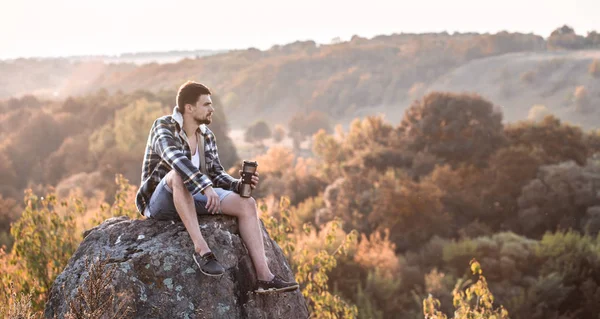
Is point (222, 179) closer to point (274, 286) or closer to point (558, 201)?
point (274, 286)

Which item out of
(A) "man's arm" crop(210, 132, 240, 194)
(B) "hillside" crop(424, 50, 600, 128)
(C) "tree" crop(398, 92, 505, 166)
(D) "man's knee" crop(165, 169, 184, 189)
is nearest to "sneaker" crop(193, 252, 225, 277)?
(D) "man's knee" crop(165, 169, 184, 189)

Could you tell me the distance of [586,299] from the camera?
20.8m

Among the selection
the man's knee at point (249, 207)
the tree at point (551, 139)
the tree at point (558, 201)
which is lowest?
the tree at point (558, 201)

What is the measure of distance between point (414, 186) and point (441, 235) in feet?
Answer: 9.80

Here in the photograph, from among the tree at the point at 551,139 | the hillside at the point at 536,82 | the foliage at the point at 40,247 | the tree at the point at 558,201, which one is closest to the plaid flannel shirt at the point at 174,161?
the foliage at the point at 40,247

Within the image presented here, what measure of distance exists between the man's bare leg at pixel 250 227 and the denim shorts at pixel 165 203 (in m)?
0.11

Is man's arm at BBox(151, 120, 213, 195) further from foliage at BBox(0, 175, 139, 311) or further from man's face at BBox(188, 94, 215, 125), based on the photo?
foliage at BBox(0, 175, 139, 311)

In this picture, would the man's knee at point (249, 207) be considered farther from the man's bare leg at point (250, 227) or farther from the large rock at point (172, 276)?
the large rock at point (172, 276)

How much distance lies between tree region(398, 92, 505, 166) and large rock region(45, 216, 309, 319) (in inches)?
1261

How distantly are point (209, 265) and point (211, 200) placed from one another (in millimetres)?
672

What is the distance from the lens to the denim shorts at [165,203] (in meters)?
5.70

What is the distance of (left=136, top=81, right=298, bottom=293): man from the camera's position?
5402 millimetres

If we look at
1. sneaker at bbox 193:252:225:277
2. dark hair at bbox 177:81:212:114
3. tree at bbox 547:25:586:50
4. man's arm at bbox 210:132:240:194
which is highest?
tree at bbox 547:25:586:50

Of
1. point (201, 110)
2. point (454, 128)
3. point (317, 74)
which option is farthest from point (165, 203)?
point (317, 74)
